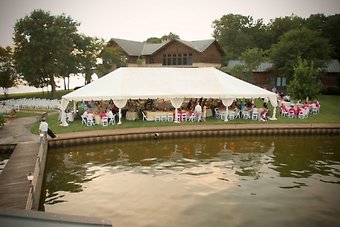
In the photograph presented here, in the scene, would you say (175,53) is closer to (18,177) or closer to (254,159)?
(254,159)

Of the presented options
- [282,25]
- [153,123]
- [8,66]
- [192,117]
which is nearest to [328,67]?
[282,25]

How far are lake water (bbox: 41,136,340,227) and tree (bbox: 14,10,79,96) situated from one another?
Answer: 1127 inches

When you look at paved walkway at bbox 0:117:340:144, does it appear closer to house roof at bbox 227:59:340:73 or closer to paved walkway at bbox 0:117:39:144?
paved walkway at bbox 0:117:39:144

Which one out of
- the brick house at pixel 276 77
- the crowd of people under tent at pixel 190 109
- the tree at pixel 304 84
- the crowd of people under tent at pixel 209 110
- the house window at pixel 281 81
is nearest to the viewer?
the crowd of people under tent at pixel 190 109

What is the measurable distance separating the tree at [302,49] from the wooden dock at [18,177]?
3664 cm

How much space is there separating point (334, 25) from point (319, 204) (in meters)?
55.7

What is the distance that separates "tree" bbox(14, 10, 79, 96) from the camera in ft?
137

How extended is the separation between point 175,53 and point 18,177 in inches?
1635

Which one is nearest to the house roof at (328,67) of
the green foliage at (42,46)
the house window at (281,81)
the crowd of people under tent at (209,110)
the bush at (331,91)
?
the house window at (281,81)

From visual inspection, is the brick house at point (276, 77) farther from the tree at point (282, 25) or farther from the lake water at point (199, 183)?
the lake water at point (199, 183)

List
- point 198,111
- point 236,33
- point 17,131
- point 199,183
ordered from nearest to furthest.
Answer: point 199,183 < point 17,131 < point 198,111 < point 236,33

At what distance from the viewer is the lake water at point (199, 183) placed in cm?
991

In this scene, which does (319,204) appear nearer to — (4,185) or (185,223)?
(185,223)

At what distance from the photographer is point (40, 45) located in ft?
136
